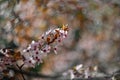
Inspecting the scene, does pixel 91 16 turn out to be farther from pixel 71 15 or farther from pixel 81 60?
pixel 81 60

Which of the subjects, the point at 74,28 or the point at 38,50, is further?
the point at 74,28

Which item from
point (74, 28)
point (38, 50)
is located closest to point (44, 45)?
point (38, 50)

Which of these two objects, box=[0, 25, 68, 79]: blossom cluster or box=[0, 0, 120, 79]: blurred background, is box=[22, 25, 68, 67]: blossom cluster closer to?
box=[0, 25, 68, 79]: blossom cluster

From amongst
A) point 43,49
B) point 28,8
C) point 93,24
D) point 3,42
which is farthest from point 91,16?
point 43,49

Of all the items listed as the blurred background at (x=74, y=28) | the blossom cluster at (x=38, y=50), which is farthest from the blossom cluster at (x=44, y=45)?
the blurred background at (x=74, y=28)

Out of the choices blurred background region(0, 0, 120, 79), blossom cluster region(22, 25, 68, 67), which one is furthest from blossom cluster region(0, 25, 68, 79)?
blurred background region(0, 0, 120, 79)

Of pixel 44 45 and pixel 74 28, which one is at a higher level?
pixel 74 28

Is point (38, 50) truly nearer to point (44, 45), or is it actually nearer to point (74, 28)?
point (44, 45)

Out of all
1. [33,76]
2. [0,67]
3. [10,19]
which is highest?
[10,19]
